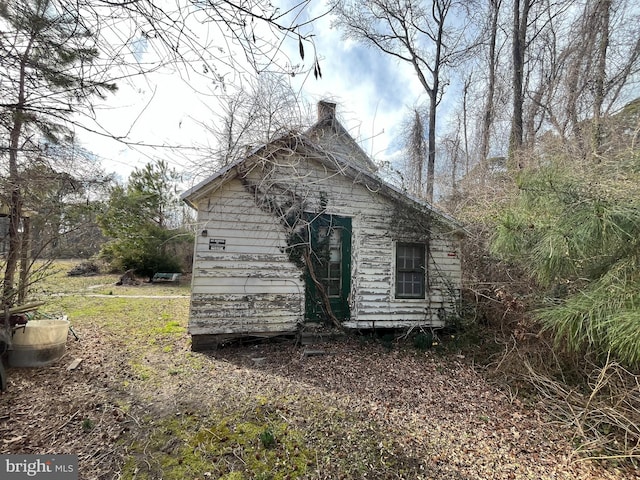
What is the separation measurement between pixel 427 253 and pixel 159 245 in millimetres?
15114

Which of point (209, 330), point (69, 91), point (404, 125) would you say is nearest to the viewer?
point (69, 91)

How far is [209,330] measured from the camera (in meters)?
5.32

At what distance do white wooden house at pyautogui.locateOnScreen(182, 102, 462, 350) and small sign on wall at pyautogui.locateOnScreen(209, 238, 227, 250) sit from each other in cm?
2

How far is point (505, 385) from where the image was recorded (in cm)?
438

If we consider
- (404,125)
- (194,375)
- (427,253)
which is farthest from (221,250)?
(404,125)

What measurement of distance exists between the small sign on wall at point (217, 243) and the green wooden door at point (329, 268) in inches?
70.3

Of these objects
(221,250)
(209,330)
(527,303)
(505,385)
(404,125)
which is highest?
(404,125)

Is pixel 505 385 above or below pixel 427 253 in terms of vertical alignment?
below

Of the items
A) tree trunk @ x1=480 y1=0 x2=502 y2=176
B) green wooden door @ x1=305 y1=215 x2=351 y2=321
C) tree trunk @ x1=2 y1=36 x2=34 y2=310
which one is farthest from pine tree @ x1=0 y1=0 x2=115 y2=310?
tree trunk @ x1=480 y1=0 x2=502 y2=176

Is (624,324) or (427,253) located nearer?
(624,324)

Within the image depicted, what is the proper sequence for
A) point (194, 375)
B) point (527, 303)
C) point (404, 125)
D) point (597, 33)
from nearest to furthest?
point (194, 375), point (527, 303), point (597, 33), point (404, 125)

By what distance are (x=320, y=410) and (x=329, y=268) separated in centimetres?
298

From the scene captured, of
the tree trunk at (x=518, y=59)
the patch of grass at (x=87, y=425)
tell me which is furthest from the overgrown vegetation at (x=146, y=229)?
the tree trunk at (x=518, y=59)

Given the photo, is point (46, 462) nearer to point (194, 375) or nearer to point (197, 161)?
point (194, 375)
